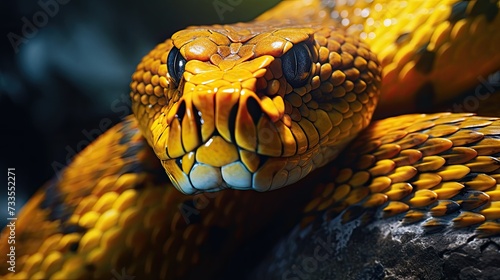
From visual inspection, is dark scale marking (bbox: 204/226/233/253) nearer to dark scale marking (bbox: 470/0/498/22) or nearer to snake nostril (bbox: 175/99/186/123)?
snake nostril (bbox: 175/99/186/123)

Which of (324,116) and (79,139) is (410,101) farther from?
(79,139)

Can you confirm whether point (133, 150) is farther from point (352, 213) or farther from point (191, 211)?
point (352, 213)

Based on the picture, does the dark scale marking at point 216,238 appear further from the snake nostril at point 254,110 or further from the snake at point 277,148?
the snake nostril at point 254,110

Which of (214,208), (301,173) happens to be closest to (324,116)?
(301,173)

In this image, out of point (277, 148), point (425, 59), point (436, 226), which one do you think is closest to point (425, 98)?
point (425, 59)

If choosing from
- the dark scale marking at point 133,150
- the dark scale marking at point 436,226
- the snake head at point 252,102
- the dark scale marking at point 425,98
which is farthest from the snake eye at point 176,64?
the dark scale marking at point 425,98

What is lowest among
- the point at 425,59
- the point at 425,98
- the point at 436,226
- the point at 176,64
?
the point at 436,226

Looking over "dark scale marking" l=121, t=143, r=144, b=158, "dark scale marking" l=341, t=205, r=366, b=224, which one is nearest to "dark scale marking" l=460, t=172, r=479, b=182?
"dark scale marking" l=341, t=205, r=366, b=224
